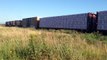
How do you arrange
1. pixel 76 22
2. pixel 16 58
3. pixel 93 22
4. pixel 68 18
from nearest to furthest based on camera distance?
pixel 16 58 < pixel 93 22 < pixel 76 22 < pixel 68 18

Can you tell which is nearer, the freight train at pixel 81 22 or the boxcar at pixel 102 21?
the boxcar at pixel 102 21

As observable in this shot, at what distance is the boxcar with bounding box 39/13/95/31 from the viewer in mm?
30281

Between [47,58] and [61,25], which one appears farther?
[61,25]

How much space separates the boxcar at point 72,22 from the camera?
30.3 m

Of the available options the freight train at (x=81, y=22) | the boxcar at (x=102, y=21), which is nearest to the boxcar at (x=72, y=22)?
the freight train at (x=81, y=22)

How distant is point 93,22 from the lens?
3028cm

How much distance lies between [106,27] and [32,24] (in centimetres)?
3085

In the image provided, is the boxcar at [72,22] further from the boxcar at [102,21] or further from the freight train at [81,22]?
the boxcar at [102,21]

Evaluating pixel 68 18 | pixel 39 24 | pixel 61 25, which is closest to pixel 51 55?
pixel 68 18

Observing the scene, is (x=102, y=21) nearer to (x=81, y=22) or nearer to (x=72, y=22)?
(x=81, y=22)

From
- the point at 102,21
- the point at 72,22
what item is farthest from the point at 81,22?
the point at 102,21

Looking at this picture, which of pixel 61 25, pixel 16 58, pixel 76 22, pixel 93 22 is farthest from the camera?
pixel 61 25

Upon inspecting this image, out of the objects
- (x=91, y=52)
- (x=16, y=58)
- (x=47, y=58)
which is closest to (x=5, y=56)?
(x=16, y=58)

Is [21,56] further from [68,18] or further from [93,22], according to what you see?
[68,18]
